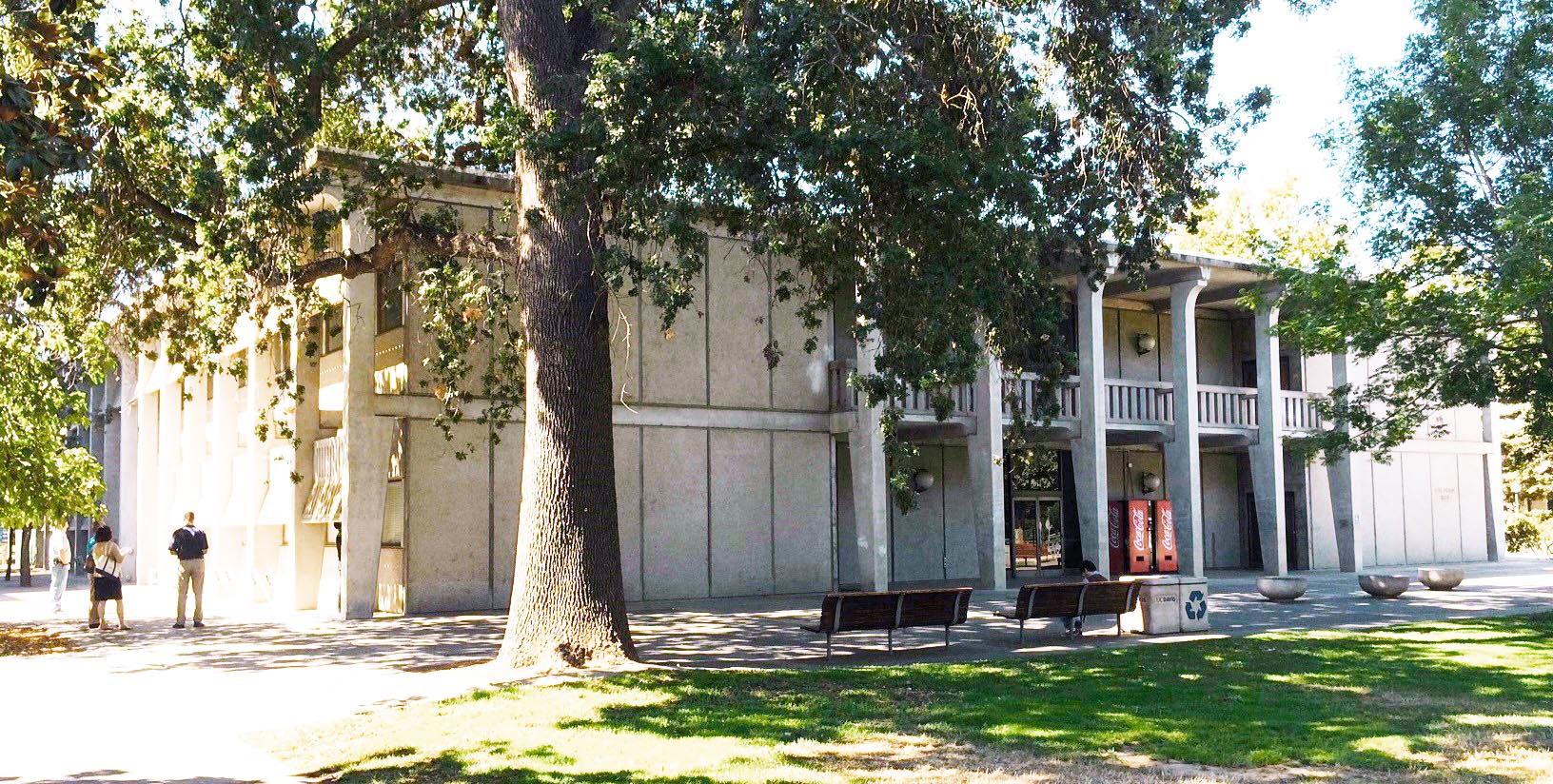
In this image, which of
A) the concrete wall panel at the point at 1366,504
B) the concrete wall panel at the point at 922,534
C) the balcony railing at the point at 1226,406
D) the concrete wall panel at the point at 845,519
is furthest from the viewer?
the concrete wall panel at the point at 1366,504

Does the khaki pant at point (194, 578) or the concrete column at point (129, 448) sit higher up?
the concrete column at point (129, 448)

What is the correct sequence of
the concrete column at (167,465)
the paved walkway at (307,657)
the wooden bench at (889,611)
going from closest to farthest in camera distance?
the paved walkway at (307,657) → the wooden bench at (889,611) → the concrete column at (167,465)

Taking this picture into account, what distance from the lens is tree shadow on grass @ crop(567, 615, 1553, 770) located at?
365 inches

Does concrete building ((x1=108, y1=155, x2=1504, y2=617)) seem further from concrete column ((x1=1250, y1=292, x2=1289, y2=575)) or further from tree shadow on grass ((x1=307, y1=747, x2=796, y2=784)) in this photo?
tree shadow on grass ((x1=307, y1=747, x2=796, y2=784))

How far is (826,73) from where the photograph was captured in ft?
39.7

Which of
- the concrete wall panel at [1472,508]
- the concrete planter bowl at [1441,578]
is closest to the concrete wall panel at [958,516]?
the concrete planter bowl at [1441,578]

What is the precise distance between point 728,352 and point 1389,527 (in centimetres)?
2049

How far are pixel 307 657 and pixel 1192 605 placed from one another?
36.6ft

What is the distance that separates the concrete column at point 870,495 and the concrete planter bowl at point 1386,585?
27.8ft

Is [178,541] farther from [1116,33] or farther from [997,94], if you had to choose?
[1116,33]

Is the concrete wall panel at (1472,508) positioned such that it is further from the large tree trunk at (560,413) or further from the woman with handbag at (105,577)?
the woman with handbag at (105,577)

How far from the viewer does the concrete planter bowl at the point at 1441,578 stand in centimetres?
2445

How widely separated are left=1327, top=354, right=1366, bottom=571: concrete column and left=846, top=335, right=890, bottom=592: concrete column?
13.3 metres

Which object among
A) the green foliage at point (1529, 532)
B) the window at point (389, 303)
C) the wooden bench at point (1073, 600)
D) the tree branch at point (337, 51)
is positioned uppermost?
the tree branch at point (337, 51)
